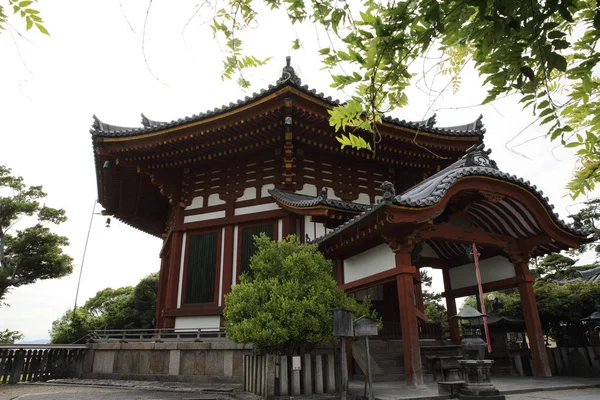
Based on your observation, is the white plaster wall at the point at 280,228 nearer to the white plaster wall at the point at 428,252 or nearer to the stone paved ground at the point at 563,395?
the white plaster wall at the point at 428,252

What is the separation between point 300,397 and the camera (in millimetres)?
6035

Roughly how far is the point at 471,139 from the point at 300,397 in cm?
904

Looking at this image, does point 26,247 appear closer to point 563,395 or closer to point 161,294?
point 161,294

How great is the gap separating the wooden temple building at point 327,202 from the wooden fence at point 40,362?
252 cm

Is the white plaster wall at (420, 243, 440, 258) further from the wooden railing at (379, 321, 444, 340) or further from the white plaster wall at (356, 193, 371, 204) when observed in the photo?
the white plaster wall at (356, 193, 371, 204)

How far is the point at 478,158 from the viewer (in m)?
8.10

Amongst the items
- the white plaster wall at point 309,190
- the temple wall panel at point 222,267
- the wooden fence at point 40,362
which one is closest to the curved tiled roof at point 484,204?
the white plaster wall at point 309,190

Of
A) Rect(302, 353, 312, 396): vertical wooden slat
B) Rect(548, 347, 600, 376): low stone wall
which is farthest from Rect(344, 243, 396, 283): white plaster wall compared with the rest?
Rect(548, 347, 600, 376): low stone wall

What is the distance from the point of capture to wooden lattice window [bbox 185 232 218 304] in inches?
419

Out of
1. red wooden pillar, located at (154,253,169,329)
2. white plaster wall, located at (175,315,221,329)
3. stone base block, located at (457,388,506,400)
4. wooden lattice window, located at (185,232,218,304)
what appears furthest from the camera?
red wooden pillar, located at (154,253,169,329)

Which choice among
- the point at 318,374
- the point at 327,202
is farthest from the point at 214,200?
the point at 318,374

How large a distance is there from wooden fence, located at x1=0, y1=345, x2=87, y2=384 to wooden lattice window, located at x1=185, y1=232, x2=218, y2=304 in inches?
139

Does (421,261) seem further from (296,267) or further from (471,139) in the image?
(296,267)

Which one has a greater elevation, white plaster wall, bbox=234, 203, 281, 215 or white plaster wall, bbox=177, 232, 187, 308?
white plaster wall, bbox=234, 203, 281, 215
